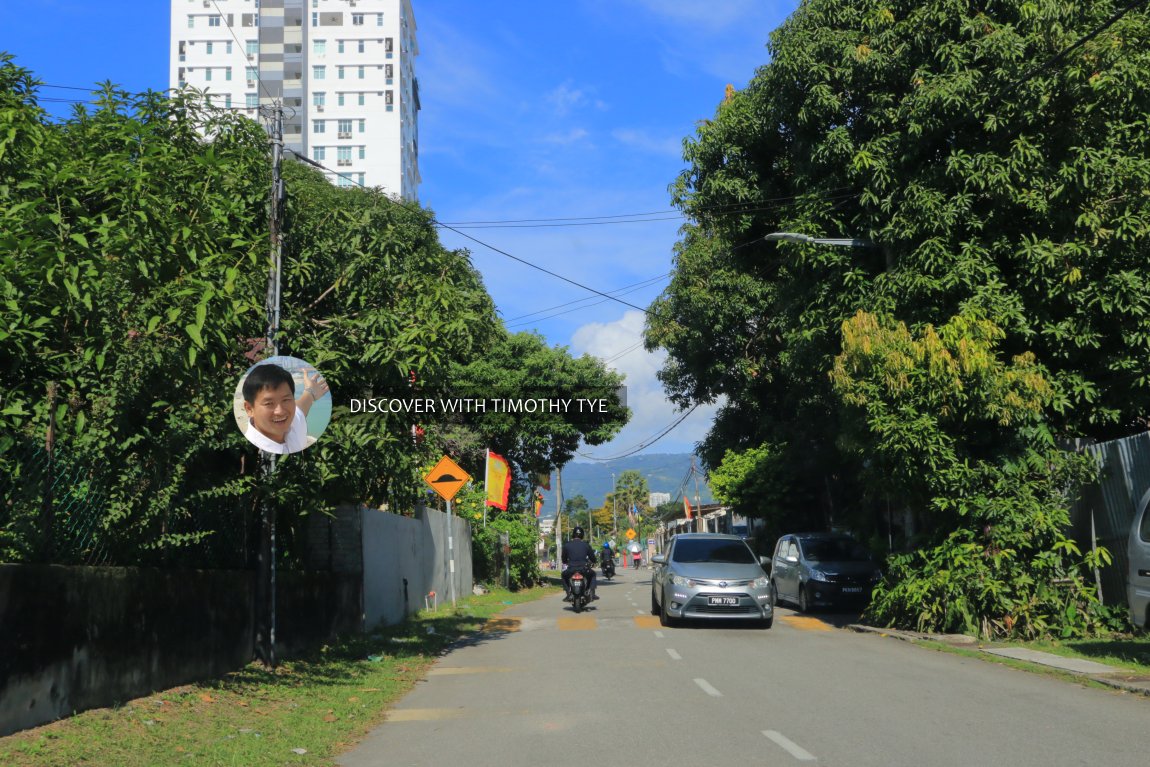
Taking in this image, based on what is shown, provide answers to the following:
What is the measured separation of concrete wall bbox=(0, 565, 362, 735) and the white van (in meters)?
10.1

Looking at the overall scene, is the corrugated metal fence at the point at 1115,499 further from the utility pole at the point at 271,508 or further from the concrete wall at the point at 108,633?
the concrete wall at the point at 108,633

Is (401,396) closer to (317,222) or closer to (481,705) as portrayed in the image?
(317,222)

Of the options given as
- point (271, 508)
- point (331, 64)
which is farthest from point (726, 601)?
point (331, 64)

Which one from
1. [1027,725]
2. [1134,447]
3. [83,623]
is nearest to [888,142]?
[1134,447]

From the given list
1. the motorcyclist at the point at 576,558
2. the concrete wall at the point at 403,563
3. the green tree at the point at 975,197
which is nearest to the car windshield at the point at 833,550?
the green tree at the point at 975,197

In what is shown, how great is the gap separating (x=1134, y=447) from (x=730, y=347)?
17.3 meters

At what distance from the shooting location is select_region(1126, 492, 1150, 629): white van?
37.3ft

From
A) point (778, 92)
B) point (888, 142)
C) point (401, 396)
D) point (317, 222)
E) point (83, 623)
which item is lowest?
point (83, 623)

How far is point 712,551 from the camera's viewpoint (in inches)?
769

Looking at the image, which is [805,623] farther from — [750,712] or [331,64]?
[331,64]

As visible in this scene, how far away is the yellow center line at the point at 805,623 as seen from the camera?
19203 mm

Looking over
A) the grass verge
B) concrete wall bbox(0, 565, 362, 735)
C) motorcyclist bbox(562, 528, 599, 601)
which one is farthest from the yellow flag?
concrete wall bbox(0, 565, 362, 735)

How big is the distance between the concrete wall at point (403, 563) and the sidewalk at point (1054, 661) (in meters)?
8.84

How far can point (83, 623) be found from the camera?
8.77m
